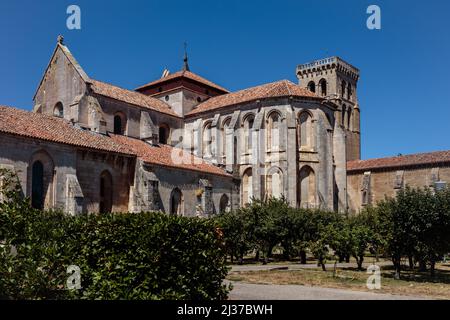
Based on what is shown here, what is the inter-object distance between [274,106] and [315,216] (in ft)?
46.3

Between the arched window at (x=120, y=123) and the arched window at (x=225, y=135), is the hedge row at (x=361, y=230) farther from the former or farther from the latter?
the arched window at (x=120, y=123)

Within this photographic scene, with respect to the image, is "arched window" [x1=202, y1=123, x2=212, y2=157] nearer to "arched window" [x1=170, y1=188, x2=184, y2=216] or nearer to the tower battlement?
"arched window" [x1=170, y1=188, x2=184, y2=216]

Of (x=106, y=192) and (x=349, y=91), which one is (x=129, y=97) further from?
(x=349, y=91)

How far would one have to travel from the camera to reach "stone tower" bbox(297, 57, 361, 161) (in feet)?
226

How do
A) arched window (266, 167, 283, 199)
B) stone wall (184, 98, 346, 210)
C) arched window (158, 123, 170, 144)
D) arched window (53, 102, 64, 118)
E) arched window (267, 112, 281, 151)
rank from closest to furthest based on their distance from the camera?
arched window (53, 102, 64, 118) → stone wall (184, 98, 346, 210) → arched window (266, 167, 283, 199) → arched window (267, 112, 281, 151) → arched window (158, 123, 170, 144)

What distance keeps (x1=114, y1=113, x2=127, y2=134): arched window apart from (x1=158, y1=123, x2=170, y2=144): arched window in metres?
5.48

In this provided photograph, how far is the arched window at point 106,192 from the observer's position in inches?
1230

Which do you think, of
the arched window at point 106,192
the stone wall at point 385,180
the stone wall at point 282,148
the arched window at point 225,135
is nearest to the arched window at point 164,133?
the stone wall at point 282,148

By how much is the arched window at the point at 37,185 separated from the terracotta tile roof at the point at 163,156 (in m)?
7.49

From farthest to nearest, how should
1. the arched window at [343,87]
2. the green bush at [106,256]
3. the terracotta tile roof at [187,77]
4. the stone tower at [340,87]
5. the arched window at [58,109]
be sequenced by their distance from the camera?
the arched window at [343,87] → the stone tower at [340,87] → the terracotta tile roof at [187,77] → the arched window at [58,109] → the green bush at [106,256]

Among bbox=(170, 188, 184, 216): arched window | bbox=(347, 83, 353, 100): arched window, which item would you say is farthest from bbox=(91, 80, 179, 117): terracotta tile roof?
bbox=(347, 83, 353, 100): arched window

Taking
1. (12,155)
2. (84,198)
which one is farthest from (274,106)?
(12,155)

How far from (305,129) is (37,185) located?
25478 mm
